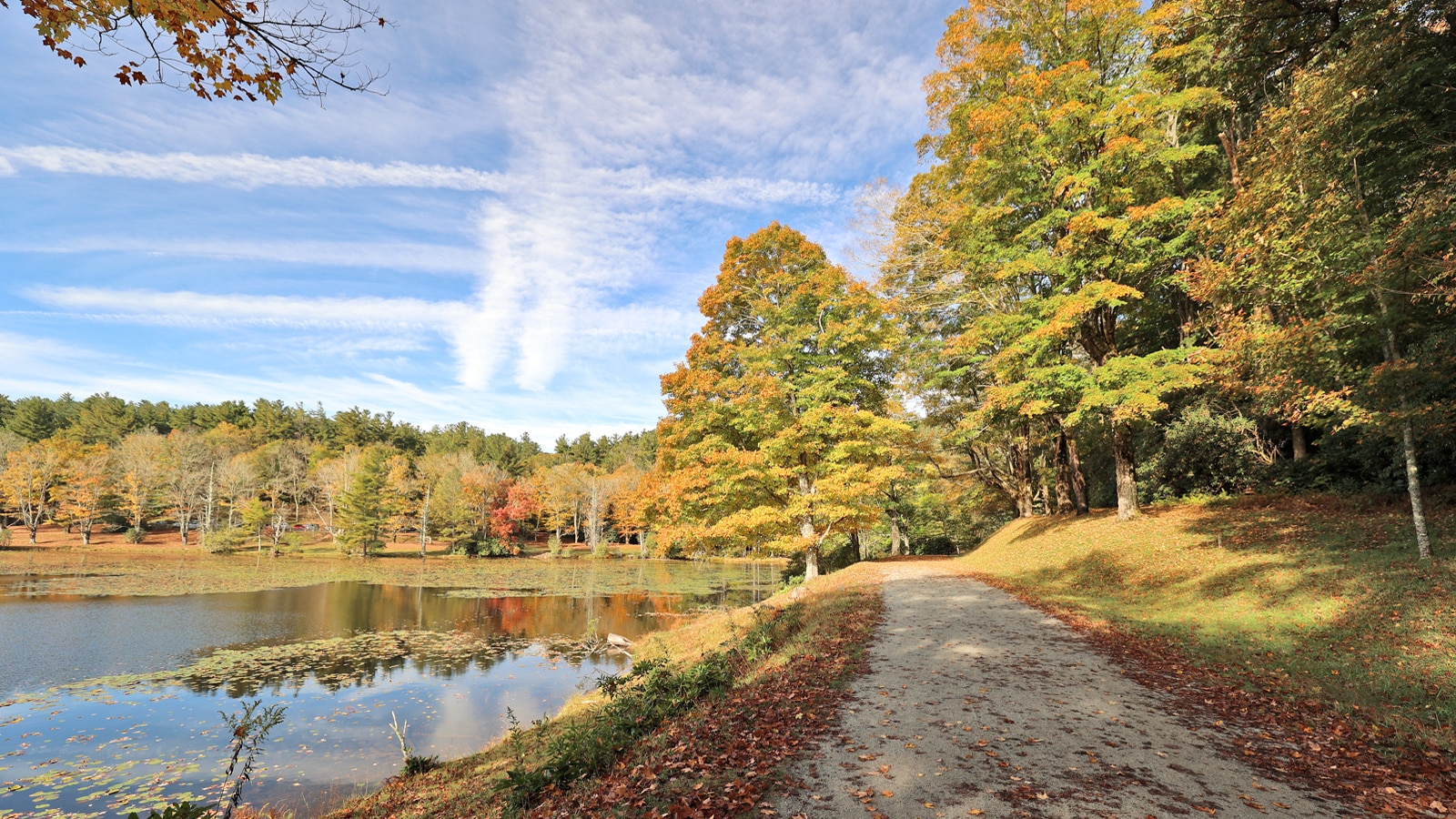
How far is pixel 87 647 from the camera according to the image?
60.9ft

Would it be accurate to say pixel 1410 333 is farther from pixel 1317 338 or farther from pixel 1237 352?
pixel 1237 352

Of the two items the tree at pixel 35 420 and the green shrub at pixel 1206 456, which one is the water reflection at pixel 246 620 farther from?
the tree at pixel 35 420

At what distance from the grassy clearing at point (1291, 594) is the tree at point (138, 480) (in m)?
82.3

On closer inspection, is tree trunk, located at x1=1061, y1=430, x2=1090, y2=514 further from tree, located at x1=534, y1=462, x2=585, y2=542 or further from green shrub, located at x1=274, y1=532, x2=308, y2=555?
green shrub, located at x1=274, y1=532, x2=308, y2=555

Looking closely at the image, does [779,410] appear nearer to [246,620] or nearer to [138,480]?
[246,620]

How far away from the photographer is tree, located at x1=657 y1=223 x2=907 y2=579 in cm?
1742

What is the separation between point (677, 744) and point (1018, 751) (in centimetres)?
334

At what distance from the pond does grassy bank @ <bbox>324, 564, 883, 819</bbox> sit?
4.85 feet

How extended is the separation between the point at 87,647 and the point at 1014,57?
35.7 metres

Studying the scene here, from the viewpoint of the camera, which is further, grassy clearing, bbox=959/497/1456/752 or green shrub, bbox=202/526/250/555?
green shrub, bbox=202/526/250/555

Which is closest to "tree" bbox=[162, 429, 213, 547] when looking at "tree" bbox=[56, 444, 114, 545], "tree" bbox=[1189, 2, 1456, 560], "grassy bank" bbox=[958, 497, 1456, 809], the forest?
"tree" bbox=[56, 444, 114, 545]

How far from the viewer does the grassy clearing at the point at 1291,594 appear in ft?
22.9

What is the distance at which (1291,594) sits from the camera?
10.6 m

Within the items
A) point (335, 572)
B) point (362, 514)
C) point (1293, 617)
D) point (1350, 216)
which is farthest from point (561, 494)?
point (1350, 216)
